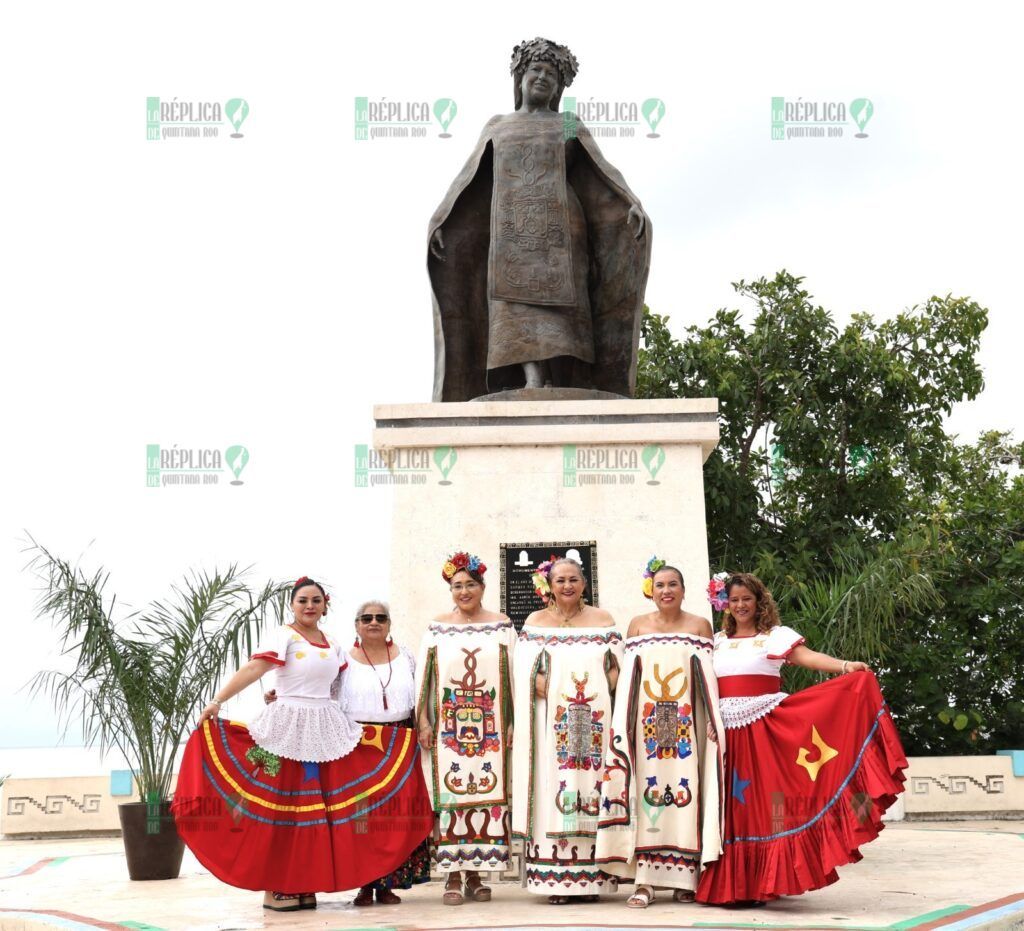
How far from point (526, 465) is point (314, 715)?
2017 millimetres

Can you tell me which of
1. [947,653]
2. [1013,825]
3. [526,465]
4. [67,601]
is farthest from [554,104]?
[947,653]

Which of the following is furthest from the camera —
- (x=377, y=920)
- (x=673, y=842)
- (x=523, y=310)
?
(x=523, y=310)

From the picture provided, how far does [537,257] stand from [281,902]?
392 cm

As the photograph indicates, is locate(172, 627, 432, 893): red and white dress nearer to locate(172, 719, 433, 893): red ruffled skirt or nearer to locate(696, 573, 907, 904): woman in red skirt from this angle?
locate(172, 719, 433, 893): red ruffled skirt

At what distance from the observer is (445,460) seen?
273 inches

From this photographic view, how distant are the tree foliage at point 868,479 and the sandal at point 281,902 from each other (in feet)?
26.7

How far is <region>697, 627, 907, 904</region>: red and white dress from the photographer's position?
5059mm

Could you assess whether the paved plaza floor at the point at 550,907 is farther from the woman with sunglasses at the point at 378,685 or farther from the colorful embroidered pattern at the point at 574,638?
the colorful embroidered pattern at the point at 574,638

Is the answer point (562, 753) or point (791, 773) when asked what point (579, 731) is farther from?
point (791, 773)

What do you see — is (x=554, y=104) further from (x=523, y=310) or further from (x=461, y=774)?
(x=461, y=774)

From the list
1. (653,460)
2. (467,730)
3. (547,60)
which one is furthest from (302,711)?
(547,60)

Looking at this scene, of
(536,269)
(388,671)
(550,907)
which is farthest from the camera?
(536,269)

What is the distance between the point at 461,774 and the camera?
5.44m

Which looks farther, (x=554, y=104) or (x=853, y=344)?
(x=853, y=344)
